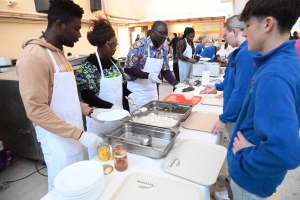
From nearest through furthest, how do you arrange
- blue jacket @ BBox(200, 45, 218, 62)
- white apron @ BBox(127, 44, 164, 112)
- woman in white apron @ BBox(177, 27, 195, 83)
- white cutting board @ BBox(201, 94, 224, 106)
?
white cutting board @ BBox(201, 94, 224, 106), white apron @ BBox(127, 44, 164, 112), woman in white apron @ BBox(177, 27, 195, 83), blue jacket @ BBox(200, 45, 218, 62)

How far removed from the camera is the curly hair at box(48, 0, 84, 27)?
103 cm

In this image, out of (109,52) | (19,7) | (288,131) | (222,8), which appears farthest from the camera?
(222,8)

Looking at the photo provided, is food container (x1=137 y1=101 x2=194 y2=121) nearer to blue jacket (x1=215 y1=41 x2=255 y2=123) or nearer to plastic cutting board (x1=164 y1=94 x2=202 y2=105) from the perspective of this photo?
plastic cutting board (x1=164 y1=94 x2=202 y2=105)

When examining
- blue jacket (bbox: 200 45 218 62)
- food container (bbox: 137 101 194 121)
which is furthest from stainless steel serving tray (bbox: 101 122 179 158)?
blue jacket (bbox: 200 45 218 62)

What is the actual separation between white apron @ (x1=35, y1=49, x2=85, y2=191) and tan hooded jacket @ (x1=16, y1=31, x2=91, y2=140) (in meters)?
0.04

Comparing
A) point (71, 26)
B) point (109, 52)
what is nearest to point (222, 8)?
point (109, 52)

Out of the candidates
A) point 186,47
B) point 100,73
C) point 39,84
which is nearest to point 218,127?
point 100,73

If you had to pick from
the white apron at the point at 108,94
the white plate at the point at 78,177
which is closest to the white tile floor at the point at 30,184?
the white apron at the point at 108,94

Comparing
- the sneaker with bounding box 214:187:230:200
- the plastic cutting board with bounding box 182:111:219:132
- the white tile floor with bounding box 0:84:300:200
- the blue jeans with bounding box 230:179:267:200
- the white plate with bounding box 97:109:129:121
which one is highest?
the white plate with bounding box 97:109:129:121

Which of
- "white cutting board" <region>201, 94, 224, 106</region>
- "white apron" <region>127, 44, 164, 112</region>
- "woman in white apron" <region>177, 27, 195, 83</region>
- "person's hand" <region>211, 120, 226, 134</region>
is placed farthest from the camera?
"woman in white apron" <region>177, 27, 195, 83</region>

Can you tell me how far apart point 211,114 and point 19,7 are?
14.0 ft

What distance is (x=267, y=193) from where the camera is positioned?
0.79 metres

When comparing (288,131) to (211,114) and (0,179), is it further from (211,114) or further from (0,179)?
(0,179)

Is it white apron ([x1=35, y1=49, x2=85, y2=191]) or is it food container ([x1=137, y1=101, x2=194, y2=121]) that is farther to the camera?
food container ([x1=137, y1=101, x2=194, y2=121])
